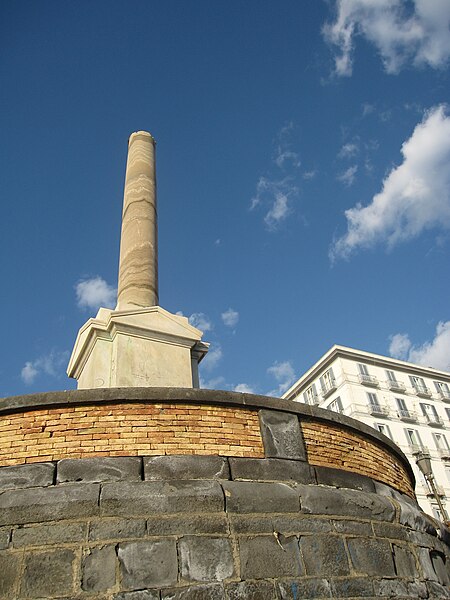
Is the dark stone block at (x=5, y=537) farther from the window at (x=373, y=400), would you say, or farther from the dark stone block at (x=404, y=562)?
the window at (x=373, y=400)

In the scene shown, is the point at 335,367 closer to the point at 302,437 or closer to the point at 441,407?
→ the point at 441,407

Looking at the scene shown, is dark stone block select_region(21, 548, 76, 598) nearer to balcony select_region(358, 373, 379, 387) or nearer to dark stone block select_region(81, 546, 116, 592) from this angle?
dark stone block select_region(81, 546, 116, 592)

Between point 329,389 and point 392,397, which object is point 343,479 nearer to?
point 329,389

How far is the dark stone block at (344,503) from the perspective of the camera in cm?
493

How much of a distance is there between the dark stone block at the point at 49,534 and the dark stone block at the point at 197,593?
0.84 metres

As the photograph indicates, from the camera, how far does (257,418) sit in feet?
18.0

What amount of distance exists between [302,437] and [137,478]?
1.92 m

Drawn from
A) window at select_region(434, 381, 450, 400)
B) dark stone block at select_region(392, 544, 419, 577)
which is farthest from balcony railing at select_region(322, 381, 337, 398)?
dark stone block at select_region(392, 544, 419, 577)

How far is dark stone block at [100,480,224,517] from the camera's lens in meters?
4.39

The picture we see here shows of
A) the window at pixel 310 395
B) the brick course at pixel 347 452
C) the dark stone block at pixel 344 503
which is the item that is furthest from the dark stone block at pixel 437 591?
the window at pixel 310 395

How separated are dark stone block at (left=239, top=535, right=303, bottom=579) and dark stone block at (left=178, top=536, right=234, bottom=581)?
140 mm

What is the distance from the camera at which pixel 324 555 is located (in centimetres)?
463

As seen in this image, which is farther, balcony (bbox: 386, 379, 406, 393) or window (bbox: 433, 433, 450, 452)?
balcony (bbox: 386, 379, 406, 393)

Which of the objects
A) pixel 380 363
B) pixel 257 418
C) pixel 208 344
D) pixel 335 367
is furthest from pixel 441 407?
pixel 257 418
